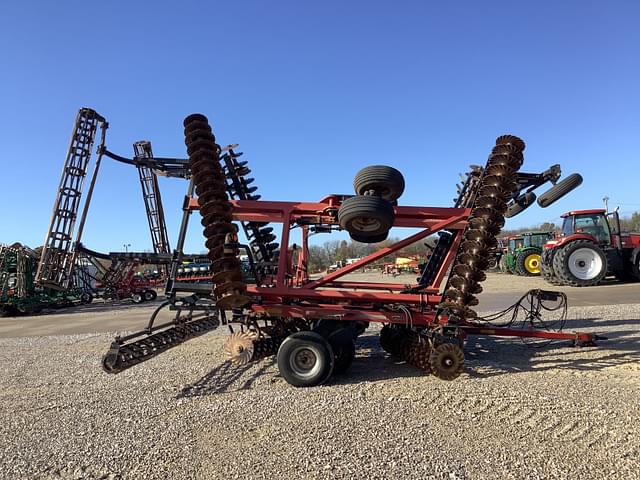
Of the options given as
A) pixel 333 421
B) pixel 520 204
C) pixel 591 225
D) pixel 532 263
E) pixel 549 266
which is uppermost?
pixel 591 225

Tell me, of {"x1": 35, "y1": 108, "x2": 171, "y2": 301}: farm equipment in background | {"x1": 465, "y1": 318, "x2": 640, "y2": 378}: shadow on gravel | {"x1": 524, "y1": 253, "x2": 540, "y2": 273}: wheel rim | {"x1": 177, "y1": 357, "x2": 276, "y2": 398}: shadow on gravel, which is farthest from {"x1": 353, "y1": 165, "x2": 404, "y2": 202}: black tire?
{"x1": 524, "y1": 253, "x2": 540, "y2": 273}: wheel rim

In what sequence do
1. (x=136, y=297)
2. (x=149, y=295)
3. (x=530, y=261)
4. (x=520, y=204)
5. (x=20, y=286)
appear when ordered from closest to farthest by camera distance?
(x=520, y=204), (x=20, y=286), (x=136, y=297), (x=149, y=295), (x=530, y=261)

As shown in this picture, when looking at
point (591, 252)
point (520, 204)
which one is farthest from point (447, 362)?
point (591, 252)

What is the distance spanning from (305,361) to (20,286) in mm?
15232

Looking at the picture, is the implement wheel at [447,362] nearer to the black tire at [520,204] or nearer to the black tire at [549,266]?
the black tire at [520,204]

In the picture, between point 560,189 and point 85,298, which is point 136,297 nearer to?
point 85,298

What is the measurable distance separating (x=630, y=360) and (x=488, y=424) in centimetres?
342

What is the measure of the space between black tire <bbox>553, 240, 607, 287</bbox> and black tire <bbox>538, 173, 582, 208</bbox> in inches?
467

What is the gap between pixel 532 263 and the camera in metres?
22.8

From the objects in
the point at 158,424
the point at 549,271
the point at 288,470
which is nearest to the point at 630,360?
the point at 288,470

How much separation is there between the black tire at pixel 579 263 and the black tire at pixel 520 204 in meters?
11.5

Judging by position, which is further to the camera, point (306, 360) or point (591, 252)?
point (591, 252)

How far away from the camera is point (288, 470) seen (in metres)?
2.96

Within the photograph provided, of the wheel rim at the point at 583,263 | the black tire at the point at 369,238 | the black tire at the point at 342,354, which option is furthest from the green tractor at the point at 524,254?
the black tire at the point at 342,354
